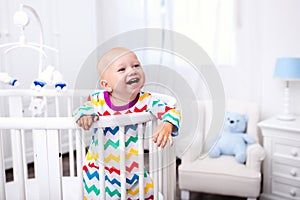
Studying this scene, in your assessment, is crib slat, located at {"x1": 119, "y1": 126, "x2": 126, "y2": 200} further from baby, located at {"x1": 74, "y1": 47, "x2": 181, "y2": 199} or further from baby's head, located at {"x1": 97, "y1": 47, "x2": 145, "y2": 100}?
baby's head, located at {"x1": 97, "y1": 47, "x2": 145, "y2": 100}

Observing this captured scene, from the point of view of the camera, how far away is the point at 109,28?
132 inches

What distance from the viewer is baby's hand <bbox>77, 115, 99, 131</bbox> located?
975 millimetres

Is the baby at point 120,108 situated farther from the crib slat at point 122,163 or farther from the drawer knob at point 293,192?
the drawer knob at point 293,192

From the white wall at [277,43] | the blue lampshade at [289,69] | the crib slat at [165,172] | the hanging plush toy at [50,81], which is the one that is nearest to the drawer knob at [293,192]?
the white wall at [277,43]

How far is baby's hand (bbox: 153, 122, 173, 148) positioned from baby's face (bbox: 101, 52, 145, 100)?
144mm

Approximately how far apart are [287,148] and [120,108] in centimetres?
132

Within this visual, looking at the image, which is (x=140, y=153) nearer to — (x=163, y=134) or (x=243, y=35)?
(x=163, y=134)

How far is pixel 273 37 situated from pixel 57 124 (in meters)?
1.81

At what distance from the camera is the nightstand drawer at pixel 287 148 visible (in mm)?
2033

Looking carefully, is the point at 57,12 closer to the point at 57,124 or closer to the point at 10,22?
the point at 10,22

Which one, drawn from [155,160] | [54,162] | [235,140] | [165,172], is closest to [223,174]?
[235,140]

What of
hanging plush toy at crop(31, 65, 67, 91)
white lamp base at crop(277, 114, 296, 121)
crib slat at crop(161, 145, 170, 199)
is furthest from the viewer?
white lamp base at crop(277, 114, 296, 121)

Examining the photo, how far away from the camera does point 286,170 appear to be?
6.89 ft

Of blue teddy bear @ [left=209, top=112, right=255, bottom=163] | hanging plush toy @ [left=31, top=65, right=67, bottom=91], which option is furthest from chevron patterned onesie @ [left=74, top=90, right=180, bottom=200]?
blue teddy bear @ [left=209, top=112, right=255, bottom=163]
